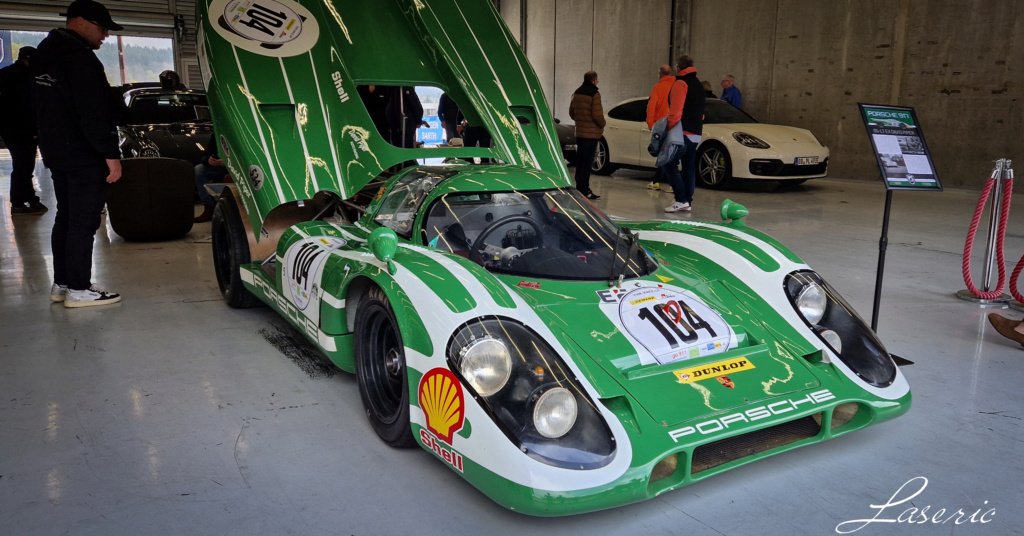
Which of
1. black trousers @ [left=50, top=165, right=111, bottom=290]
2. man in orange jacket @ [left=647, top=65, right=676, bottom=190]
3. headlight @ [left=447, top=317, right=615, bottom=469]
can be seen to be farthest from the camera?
man in orange jacket @ [left=647, top=65, right=676, bottom=190]

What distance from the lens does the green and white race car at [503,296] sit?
2076 mm

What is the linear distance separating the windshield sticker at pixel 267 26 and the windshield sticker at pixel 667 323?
2811 mm

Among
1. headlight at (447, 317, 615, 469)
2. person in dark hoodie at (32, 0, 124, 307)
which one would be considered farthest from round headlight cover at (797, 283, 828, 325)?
person in dark hoodie at (32, 0, 124, 307)

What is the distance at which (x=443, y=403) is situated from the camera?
216 cm

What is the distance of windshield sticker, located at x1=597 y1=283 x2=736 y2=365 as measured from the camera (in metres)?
2.45

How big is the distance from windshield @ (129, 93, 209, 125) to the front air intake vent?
7872 mm

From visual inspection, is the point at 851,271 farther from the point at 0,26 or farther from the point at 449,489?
the point at 0,26

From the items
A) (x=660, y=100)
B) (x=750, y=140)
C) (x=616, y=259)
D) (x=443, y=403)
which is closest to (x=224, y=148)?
(x=616, y=259)

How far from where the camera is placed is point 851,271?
205 inches

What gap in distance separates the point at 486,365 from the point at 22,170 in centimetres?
732

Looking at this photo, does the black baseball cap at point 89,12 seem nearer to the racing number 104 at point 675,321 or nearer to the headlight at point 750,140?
the racing number 104 at point 675,321

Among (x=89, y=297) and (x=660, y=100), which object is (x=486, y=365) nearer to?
(x=89, y=297)

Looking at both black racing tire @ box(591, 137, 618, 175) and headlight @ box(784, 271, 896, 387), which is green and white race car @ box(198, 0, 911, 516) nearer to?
headlight @ box(784, 271, 896, 387)

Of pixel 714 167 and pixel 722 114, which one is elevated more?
pixel 722 114
